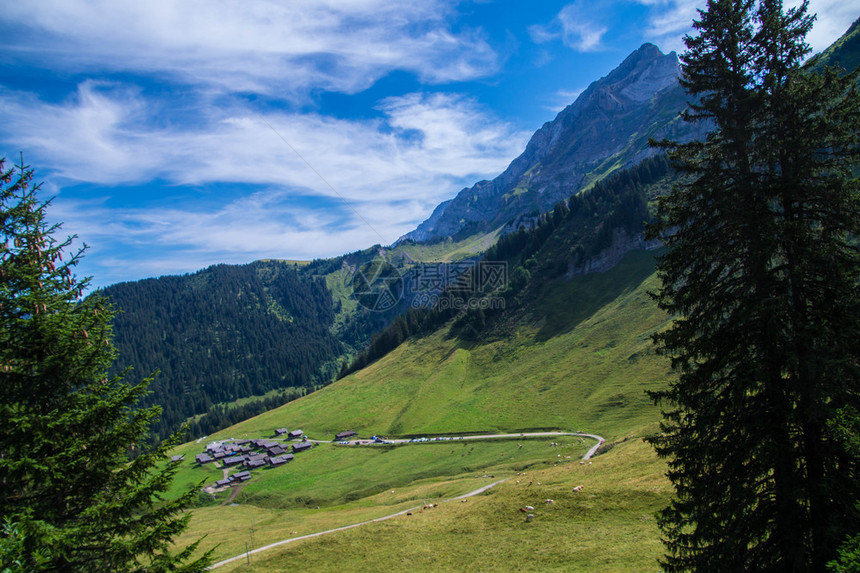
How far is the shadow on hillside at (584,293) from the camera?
128 metres

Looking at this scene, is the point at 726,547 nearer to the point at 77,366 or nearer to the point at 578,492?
the point at 77,366

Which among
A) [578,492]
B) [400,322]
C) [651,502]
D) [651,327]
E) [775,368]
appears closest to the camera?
[775,368]

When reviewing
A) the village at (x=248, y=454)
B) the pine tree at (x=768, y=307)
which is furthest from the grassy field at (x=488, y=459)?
the pine tree at (x=768, y=307)

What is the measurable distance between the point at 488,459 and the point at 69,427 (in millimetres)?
66217

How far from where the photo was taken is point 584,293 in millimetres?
138750

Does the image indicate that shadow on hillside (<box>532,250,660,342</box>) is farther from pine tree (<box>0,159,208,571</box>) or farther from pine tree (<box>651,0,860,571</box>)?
pine tree (<box>0,159,208,571</box>)

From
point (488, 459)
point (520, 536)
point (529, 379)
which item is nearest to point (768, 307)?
point (520, 536)

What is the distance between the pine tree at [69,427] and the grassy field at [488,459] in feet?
72.1

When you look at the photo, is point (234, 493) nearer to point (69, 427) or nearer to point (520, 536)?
point (520, 536)

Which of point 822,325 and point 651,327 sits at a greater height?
point 822,325

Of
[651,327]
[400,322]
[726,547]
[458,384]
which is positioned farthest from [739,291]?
[400,322]

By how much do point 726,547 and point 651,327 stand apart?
97.6 m

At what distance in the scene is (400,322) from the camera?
184m

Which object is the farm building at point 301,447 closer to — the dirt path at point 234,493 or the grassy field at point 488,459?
the grassy field at point 488,459
